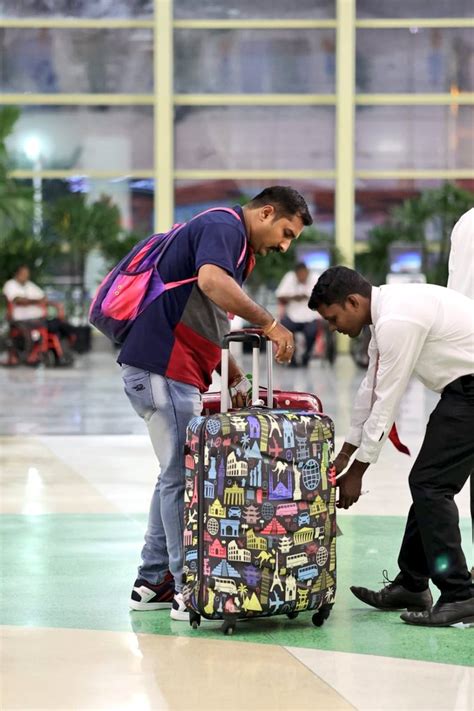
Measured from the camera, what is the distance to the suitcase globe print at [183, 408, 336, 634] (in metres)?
4.20

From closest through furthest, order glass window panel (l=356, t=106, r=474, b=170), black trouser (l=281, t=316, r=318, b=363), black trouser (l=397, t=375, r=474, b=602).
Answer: black trouser (l=397, t=375, r=474, b=602), black trouser (l=281, t=316, r=318, b=363), glass window panel (l=356, t=106, r=474, b=170)

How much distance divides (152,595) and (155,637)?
42 cm

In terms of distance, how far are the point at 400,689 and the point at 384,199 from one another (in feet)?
84.6

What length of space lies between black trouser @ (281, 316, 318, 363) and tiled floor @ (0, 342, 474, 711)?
11922mm

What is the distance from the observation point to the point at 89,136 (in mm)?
28953

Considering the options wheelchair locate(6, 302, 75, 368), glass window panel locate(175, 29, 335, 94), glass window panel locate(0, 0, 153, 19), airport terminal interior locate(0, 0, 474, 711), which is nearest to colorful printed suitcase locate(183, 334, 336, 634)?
airport terminal interior locate(0, 0, 474, 711)

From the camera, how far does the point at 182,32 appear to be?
2883 cm

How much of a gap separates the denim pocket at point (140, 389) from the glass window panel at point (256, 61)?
25.0 m

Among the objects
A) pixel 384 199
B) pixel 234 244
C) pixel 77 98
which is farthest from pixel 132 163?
pixel 234 244

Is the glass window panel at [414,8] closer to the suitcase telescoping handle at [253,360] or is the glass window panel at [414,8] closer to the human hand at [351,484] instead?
the suitcase telescoping handle at [253,360]

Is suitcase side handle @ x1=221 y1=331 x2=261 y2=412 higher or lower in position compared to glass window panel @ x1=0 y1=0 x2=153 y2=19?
lower

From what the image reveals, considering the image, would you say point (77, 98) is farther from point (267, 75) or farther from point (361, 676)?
point (361, 676)

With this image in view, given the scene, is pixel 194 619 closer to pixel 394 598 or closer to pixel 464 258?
pixel 394 598

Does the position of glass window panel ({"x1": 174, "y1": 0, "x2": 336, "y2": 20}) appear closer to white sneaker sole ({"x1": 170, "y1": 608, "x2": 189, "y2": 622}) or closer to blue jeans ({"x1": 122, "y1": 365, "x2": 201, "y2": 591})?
blue jeans ({"x1": 122, "y1": 365, "x2": 201, "y2": 591})
